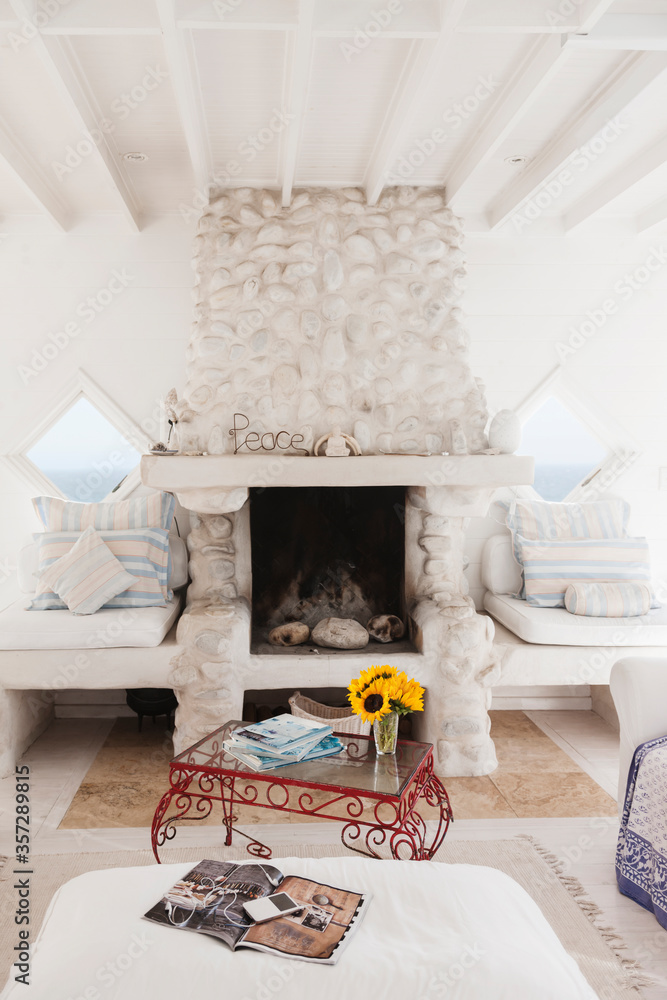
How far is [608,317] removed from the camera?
4082 mm

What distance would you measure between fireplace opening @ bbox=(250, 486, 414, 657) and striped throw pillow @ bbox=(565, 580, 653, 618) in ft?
2.99

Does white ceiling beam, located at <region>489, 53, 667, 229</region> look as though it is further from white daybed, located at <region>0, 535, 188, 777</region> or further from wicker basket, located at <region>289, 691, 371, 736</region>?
white daybed, located at <region>0, 535, 188, 777</region>

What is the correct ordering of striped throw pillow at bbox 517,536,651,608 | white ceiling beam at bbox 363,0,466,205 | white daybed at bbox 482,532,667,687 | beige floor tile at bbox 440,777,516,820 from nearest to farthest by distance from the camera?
1. white ceiling beam at bbox 363,0,466,205
2. beige floor tile at bbox 440,777,516,820
3. white daybed at bbox 482,532,667,687
4. striped throw pillow at bbox 517,536,651,608

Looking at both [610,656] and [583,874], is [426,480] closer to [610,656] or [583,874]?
[610,656]

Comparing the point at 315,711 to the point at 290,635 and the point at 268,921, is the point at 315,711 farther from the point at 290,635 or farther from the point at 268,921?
the point at 268,921

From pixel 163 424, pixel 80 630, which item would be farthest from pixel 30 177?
pixel 80 630

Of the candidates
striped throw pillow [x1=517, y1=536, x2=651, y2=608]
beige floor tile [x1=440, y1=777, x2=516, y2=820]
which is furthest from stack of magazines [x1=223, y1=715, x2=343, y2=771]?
striped throw pillow [x1=517, y1=536, x2=651, y2=608]

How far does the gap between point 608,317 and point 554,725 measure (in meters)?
2.28

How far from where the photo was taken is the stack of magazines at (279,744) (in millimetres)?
2363

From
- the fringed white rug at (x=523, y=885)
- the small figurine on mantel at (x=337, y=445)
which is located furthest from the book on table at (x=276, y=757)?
the small figurine on mantel at (x=337, y=445)

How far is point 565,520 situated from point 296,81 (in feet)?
8.33

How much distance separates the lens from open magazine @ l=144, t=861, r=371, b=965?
4.73ft

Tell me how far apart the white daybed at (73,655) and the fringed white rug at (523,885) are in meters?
0.80

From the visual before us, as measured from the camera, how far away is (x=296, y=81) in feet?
7.78
